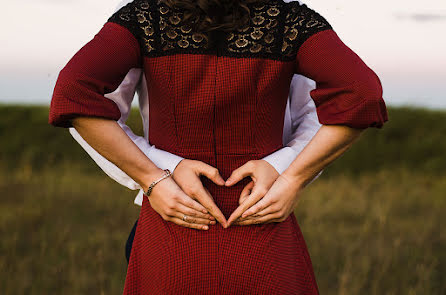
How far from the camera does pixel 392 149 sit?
898cm

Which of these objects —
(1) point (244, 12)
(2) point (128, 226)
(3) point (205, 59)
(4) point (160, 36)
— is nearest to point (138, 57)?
(4) point (160, 36)

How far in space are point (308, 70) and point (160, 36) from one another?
43 centimetres

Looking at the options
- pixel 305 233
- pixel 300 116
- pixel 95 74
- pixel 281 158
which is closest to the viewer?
pixel 95 74

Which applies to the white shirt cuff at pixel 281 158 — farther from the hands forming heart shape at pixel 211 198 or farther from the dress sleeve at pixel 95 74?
the dress sleeve at pixel 95 74

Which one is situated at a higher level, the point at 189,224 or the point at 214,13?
the point at 214,13

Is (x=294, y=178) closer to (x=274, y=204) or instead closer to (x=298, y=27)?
(x=274, y=204)

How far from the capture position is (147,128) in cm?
163

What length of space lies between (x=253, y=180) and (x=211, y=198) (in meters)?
0.14

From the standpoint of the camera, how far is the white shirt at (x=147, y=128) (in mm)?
1456

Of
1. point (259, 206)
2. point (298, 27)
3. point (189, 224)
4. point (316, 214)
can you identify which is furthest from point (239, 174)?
point (316, 214)

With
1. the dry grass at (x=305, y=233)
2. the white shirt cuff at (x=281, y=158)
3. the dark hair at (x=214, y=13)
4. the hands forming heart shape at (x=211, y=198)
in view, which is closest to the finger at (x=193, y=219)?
the hands forming heart shape at (x=211, y=198)

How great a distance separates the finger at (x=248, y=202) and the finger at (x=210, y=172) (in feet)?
0.33

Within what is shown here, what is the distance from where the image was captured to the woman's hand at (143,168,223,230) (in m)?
1.38

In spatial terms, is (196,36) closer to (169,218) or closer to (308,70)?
(308,70)
